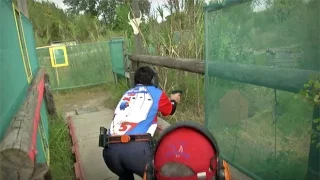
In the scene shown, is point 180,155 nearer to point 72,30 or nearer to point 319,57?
point 319,57

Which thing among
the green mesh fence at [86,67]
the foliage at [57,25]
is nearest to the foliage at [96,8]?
the foliage at [57,25]

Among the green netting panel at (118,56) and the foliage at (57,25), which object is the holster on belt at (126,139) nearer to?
the green netting panel at (118,56)

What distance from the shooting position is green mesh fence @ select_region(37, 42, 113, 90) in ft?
37.4

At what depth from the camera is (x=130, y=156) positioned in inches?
104

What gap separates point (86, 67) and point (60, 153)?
730 cm

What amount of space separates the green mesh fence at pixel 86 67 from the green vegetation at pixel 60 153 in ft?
17.9

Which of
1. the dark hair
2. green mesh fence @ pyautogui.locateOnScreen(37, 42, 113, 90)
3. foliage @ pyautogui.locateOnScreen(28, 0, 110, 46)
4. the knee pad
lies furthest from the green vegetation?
foliage @ pyautogui.locateOnScreen(28, 0, 110, 46)

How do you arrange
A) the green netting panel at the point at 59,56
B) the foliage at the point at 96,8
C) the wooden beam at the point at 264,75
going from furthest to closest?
the foliage at the point at 96,8 < the green netting panel at the point at 59,56 < the wooden beam at the point at 264,75

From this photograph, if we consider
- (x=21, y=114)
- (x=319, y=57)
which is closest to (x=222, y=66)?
→ (x=319, y=57)

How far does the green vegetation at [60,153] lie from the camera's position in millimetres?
3988

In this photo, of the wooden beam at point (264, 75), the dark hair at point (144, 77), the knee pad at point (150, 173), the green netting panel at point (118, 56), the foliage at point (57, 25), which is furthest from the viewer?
the foliage at point (57, 25)

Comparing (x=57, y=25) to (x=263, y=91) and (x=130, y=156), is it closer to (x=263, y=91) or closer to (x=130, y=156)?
(x=130, y=156)

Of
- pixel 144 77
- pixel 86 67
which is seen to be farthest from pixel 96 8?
pixel 144 77

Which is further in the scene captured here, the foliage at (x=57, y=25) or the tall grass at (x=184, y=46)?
the foliage at (x=57, y=25)
